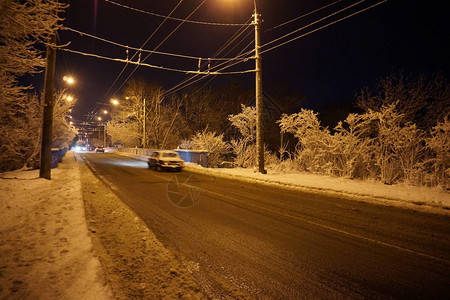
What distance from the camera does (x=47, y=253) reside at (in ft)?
14.0

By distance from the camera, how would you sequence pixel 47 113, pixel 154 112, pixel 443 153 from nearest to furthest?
pixel 443 153 → pixel 47 113 → pixel 154 112

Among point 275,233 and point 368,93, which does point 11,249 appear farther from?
point 368,93

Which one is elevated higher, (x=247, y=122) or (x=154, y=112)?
(x=154, y=112)

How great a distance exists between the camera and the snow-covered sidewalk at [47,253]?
10.4 ft

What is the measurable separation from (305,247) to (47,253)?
173 inches

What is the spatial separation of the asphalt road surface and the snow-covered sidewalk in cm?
140

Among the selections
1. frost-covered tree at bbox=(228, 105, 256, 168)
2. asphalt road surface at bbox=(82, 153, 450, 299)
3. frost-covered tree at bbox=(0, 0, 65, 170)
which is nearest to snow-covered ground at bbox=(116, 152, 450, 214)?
asphalt road surface at bbox=(82, 153, 450, 299)

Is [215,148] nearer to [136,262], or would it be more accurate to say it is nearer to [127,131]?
Result: [136,262]

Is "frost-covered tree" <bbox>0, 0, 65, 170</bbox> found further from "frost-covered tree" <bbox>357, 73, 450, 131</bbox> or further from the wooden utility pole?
"frost-covered tree" <bbox>357, 73, 450, 131</bbox>

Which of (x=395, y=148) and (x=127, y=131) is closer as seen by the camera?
(x=395, y=148)

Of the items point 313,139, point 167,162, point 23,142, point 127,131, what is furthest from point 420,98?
point 127,131

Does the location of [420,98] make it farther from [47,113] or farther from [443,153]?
[47,113]

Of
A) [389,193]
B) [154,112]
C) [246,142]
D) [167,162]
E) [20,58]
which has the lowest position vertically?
[389,193]

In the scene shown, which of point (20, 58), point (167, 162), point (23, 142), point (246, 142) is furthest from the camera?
point (246, 142)
